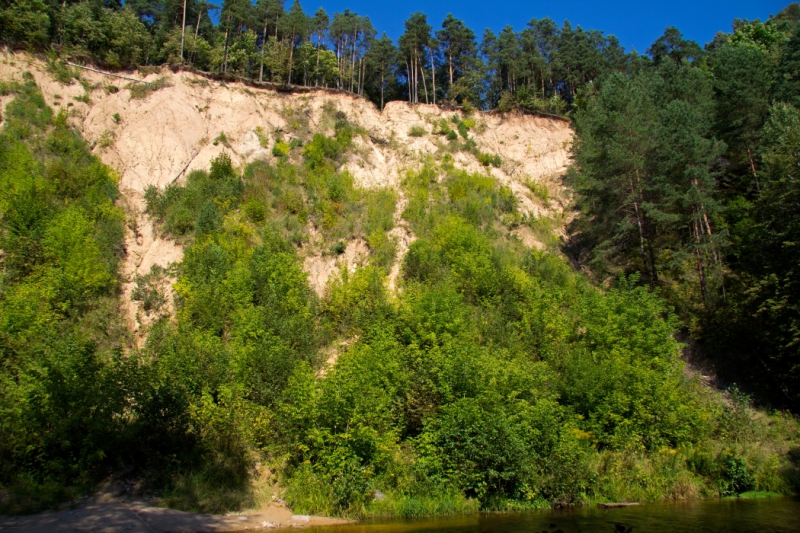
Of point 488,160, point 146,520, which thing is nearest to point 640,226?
point 488,160

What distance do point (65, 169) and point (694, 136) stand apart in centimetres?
3479

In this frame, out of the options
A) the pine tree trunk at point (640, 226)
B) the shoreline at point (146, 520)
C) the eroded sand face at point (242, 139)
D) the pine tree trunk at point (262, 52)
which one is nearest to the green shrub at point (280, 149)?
the eroded sand face at point (242, 139)

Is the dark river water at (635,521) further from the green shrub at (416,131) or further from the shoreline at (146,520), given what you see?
the green shrub at (416,131)

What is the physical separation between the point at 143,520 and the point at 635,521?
13.3 metres

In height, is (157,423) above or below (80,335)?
below

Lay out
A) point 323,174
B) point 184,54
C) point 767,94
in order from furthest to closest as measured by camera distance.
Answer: point 184,54 < point 323,174 < point 767,94

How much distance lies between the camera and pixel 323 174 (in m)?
33.5

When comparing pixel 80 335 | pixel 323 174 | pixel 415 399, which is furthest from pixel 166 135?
pixel 415 399

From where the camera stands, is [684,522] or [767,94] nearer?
[684,522]

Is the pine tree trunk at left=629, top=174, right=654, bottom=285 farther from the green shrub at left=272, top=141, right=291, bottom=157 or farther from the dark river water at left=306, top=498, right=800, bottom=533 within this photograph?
the green shrub at left=272, top=141, right=291, bottom=157

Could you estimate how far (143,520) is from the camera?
1198 centimetres

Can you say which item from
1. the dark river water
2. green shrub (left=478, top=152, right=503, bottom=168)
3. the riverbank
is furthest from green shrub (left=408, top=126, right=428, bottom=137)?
the riverbank

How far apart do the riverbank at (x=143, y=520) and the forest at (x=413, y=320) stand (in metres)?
0.70

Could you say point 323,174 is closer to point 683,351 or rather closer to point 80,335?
point 80,335
